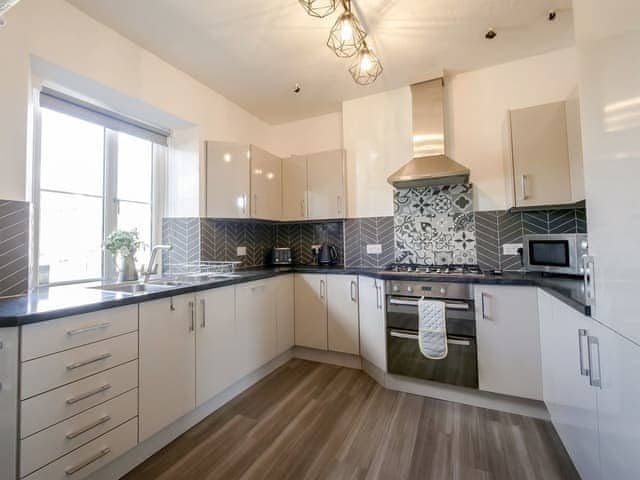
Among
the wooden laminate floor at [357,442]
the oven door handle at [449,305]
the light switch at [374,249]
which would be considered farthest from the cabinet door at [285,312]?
the oven door handle at [449,305]

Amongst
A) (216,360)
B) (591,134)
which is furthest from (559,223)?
(216,360)

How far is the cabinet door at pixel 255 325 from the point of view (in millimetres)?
2115

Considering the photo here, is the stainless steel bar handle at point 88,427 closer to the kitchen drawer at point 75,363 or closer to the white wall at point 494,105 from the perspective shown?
the kitchen drawer at point 75,363

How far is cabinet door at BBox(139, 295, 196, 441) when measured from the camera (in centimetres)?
145

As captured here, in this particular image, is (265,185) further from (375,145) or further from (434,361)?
(434,361)

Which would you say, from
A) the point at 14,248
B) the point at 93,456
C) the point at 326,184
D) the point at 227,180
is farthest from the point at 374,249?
the point at 14,248

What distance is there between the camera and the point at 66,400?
1140 millimetres

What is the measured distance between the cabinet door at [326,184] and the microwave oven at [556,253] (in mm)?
1570

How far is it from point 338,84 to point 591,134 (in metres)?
2.11

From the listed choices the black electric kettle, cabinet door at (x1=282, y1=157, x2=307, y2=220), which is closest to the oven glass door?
the black electric kettle

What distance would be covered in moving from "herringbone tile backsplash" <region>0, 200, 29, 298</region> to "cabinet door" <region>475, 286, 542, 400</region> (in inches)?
107

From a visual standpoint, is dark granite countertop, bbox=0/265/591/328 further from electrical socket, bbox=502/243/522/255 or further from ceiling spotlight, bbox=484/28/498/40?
ceiling spotlight, bbox=484/28/498/40

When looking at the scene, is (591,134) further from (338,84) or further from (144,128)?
(144,128)

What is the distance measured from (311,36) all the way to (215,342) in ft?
7.32
